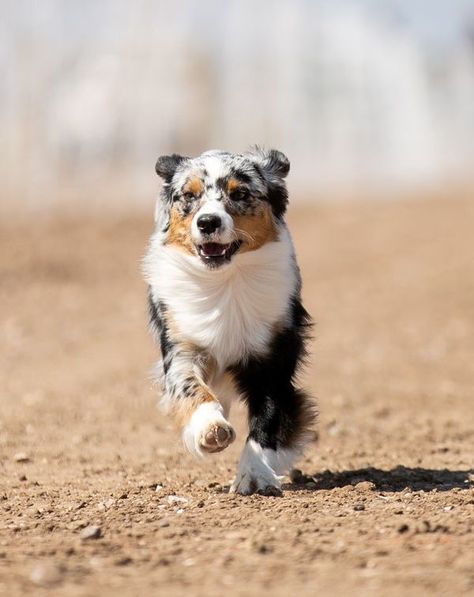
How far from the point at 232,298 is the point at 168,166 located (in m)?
0.88

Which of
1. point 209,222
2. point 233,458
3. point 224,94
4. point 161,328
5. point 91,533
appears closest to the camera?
point 91,533

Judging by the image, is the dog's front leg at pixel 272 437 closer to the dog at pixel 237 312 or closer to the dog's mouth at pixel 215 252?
the dog at pixel 237 312

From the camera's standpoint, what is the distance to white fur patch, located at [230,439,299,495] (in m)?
6.31

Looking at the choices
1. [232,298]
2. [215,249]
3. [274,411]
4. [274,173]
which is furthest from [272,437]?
[274,173]

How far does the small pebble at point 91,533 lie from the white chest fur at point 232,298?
1.70 m

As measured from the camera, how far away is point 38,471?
24.7ft

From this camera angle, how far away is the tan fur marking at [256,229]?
6.48m

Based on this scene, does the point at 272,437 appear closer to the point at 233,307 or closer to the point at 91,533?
the point at 233,307

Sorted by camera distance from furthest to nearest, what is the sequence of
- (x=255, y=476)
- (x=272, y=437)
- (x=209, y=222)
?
(x=272, y=437) < (x=255, y=476) < (x=209, y=222)

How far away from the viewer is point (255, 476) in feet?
20.8

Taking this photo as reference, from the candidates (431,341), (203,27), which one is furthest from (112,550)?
(203,27)

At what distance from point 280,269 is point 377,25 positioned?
126 ft

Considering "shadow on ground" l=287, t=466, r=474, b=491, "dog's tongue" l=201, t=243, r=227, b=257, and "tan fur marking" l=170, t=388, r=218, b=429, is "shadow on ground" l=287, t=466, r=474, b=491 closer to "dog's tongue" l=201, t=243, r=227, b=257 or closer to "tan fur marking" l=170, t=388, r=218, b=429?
"tan fur marking" l=170, t=388, r=218, b=429

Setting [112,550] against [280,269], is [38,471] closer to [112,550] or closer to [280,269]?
[280,269]
